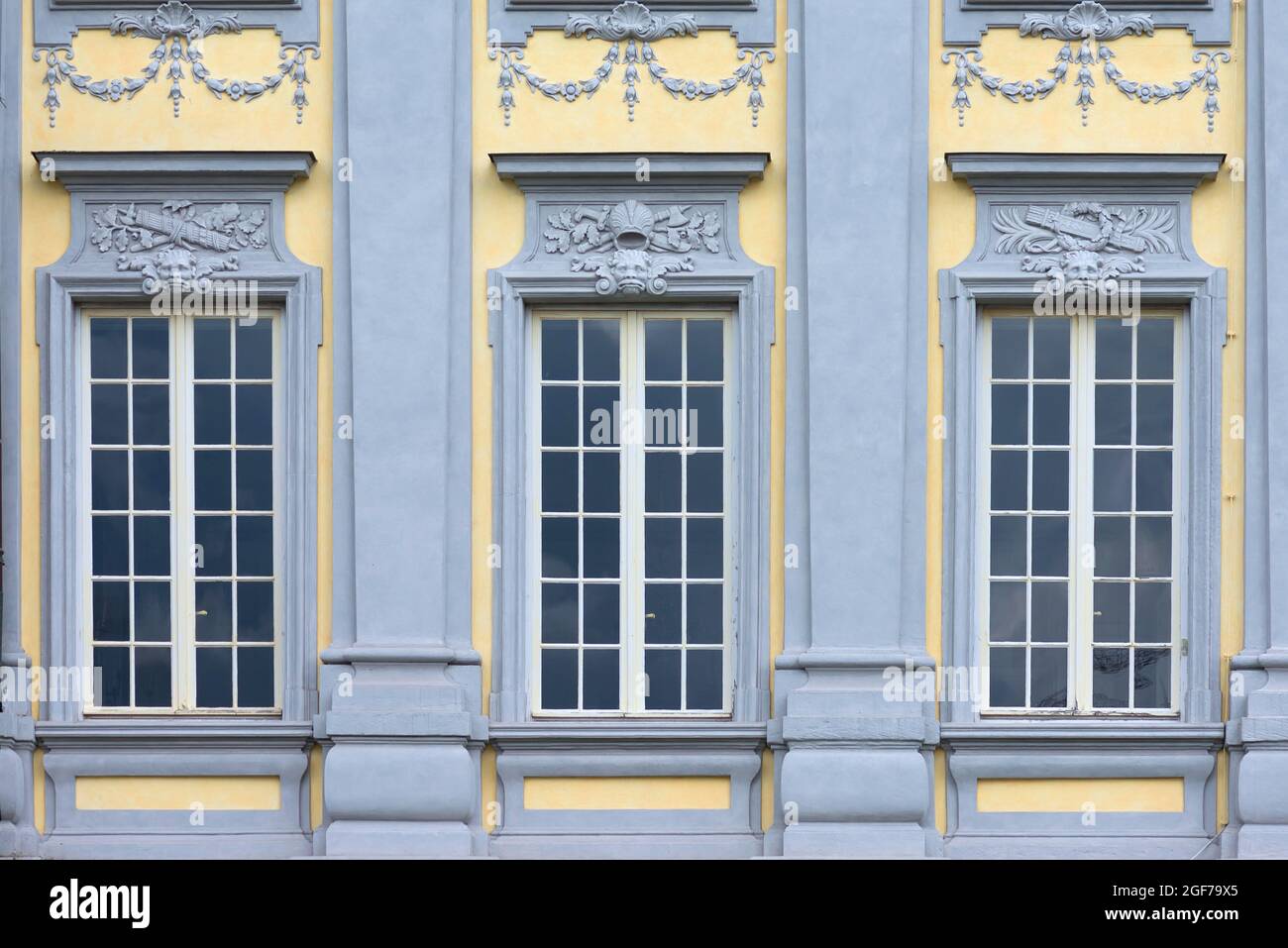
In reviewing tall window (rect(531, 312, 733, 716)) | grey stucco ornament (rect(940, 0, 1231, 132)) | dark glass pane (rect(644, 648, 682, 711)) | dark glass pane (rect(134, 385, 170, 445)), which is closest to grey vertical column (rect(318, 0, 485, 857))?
tall window (rect(531, 312, 733, 716))

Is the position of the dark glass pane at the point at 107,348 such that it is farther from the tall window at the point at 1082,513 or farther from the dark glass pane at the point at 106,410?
the tall window at the point at 1082,513

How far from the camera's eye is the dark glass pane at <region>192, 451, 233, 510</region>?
438 inches

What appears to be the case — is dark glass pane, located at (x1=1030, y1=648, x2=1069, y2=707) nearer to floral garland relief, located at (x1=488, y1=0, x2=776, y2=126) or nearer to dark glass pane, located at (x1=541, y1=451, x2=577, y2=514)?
dark glass pane, located at (x1=541, y1=451, x2=577, y2=514)

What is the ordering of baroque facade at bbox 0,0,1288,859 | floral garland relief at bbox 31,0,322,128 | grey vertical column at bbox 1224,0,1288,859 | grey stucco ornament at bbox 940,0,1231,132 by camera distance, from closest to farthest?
grey vertical column at bbox 1224,0,1288,859 → baroque facade at bbox 0,0,1288,859 → grey stucco ornament at bbox 940,0,1231,132 → floral garland relief at bbox 31,0,322,128

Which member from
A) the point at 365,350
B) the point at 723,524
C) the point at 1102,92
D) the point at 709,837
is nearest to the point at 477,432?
the point at 365,350

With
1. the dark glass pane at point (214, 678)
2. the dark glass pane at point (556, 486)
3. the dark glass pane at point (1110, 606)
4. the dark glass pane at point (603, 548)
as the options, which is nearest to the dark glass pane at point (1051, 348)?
the dark glass pane at point (1110, 606)

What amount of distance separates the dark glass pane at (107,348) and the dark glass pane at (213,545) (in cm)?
115

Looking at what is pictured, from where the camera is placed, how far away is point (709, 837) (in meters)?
10.9

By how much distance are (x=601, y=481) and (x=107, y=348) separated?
342cm

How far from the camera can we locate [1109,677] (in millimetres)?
11047

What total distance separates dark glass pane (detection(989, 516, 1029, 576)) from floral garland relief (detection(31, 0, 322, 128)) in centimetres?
535

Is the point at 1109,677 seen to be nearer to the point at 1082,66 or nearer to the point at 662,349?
the point at 662,349

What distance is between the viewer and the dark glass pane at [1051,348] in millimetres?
11086

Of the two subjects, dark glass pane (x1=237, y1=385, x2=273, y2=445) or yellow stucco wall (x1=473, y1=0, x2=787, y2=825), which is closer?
yellow stucco wall (x1=473, y1=0, x2=787, y2=825)
